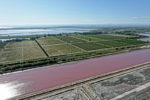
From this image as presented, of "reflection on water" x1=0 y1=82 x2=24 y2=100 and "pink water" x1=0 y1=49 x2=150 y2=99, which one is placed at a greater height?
"pink water" x1=0 y1=49 x2=150 y2=99

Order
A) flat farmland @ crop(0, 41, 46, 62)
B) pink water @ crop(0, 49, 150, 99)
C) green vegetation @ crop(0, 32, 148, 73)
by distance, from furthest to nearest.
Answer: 1. flat farmland @ crop(0, 41, 46, 62)
2. green vegetation @ crop(0, 32, 148, 73)
3. pink water @ crop(0, 49, 150, 99)

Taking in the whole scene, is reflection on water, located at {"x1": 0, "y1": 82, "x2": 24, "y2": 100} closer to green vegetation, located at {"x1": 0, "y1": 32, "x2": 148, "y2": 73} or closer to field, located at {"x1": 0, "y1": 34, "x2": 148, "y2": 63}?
green vegetation, located at {"x1": 0, "y1": 32, "x2": 148, "y2": 73}

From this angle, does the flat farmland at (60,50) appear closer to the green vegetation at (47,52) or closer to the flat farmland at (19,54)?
the green vegetation at (47,52)

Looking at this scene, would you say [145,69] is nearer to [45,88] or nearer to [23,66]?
[45,88]

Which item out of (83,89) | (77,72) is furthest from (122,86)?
(77,72)

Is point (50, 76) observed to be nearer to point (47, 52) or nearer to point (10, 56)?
point (47, 52)

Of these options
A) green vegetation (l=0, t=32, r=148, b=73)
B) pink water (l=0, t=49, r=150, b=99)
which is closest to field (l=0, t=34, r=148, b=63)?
green vegetation (l=0, t=32, r=148, b=73)

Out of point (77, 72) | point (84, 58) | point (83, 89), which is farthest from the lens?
point (84, 58)

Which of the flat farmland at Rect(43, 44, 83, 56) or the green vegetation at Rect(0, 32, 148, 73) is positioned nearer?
the green vegetation at Rect(0, 32, 148, 73)

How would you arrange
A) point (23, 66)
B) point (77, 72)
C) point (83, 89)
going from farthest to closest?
1. point (23, 66)
2. point (77, 72)
3. point (83, 89)
